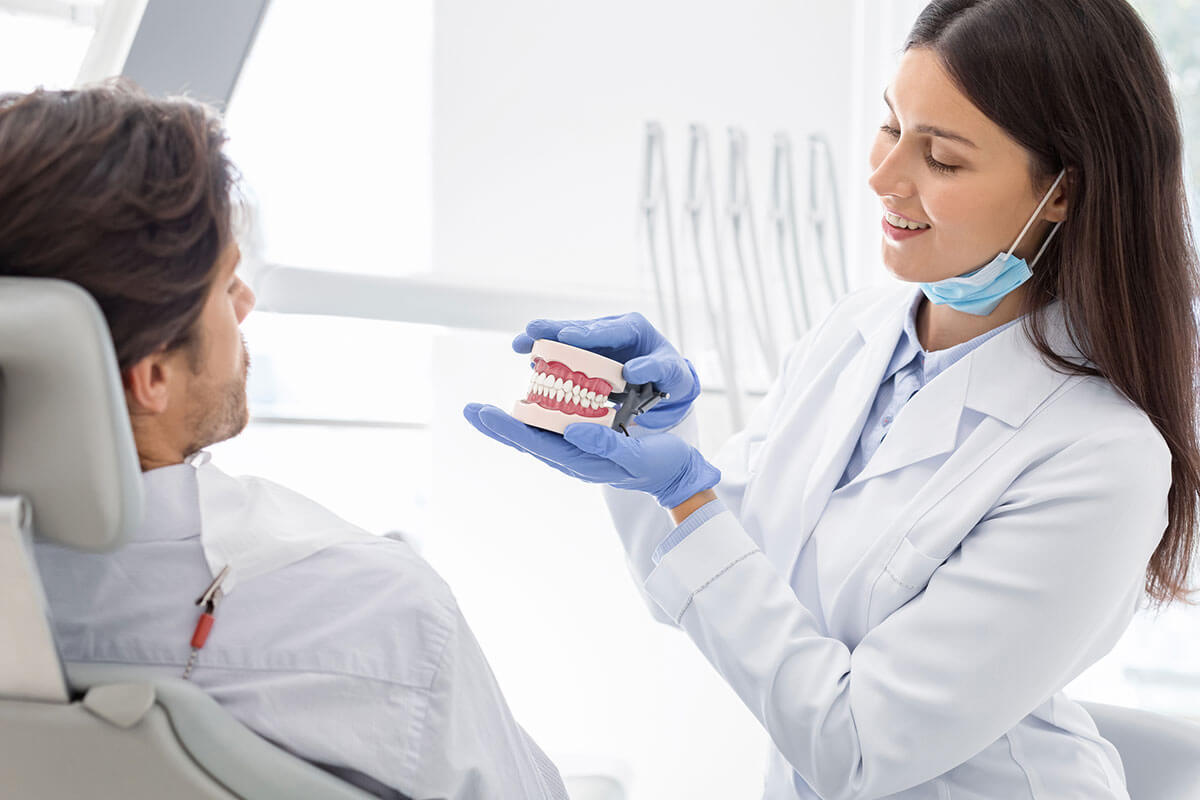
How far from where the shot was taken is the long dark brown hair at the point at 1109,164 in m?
1.19

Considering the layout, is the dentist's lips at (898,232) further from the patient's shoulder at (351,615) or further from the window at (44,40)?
the window at (44,40)

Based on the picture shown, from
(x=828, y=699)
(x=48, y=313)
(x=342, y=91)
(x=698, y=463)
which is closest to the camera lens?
(x=48, y=313)

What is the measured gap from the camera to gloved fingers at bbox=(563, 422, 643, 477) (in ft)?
3.86

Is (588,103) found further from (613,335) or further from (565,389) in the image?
(565,389)

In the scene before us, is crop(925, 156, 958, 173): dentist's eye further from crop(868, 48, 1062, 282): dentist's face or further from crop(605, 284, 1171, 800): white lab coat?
crop(605, 284, 1171, 800): white lab coat

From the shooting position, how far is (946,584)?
1.18 metres

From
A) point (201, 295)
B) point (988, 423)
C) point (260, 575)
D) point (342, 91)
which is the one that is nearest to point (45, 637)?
point (260, 575)

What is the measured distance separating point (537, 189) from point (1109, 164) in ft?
5.87

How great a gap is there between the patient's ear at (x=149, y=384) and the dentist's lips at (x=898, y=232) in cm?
82

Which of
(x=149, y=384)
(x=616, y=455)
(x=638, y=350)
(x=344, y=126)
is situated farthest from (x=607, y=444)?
(x=344, y=126)

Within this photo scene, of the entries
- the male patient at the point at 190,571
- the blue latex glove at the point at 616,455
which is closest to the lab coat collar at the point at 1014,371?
the blue latex glove at the point at 616,455

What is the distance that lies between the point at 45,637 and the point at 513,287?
120 centimetres

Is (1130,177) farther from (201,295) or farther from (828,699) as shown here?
(201,295)

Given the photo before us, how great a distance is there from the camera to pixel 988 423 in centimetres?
126
